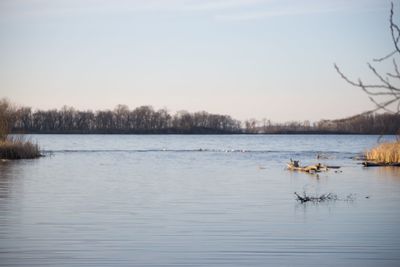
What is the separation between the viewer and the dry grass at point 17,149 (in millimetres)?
39969

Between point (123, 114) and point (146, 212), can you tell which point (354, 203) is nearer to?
point (146, 212)

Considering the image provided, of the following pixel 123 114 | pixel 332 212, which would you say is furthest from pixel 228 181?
pixel 123 114

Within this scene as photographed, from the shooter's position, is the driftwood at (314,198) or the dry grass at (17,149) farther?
the dry grass at (17,149)

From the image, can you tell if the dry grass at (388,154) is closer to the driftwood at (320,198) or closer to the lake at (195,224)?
the lake at (195,224)

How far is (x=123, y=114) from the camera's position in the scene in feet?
479

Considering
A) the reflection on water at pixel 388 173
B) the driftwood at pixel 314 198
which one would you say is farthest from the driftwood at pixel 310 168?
the driftwood at pixel 314 198

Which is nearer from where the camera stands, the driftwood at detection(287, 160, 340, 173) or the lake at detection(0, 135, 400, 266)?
the lake at detection(0, 135, 400, 266)

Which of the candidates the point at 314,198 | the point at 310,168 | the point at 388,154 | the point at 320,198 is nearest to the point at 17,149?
the point at 310,168

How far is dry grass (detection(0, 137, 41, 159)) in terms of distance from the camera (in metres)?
40.0

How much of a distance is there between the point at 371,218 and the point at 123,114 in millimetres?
133211

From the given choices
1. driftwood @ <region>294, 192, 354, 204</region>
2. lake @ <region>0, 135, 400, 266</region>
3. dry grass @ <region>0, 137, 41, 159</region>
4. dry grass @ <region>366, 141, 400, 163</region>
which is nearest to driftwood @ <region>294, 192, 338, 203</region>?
driftwood @ <region>294, 192, 354, 204</region>

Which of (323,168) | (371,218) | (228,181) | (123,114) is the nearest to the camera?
(371,218)

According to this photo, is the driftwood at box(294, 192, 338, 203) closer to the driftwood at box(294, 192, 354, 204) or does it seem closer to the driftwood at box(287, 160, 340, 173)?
the driftwood at box(294, 192, 354, 204)

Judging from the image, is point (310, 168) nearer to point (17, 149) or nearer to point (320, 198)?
point (320, 198)
